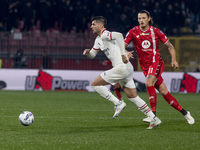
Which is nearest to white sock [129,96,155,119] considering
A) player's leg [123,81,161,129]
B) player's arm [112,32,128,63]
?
player's leg [123,81,161,129]

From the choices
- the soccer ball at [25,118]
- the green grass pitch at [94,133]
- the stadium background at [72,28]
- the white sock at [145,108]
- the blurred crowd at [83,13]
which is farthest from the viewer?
the blurred crowd at [83,13]

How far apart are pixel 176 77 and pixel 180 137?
13.9 meters

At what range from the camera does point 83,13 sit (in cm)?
2711

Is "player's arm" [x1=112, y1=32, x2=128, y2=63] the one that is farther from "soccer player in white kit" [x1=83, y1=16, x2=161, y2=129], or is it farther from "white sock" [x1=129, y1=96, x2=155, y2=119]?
"white sock" [x1=129, y1=96, x2=155, y2=119]

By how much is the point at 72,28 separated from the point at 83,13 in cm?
109

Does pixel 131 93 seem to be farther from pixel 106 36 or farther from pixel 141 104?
pixel 106 36

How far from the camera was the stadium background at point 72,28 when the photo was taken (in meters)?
23.2

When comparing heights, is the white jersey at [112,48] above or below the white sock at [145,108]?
above

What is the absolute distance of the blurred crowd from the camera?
26422mm

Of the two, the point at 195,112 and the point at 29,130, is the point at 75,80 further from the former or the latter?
the point at 29,130

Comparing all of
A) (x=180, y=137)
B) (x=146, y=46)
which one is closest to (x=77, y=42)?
(x=146, y=46)

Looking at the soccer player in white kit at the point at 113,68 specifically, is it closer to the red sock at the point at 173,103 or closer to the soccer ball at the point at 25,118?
the red sock at the point at 173,103

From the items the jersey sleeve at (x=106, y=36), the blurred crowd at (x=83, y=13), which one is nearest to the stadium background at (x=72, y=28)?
the blurred crowd at (x=83, y=13)

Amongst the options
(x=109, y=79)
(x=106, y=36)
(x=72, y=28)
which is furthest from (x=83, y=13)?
(x=109, y=79)
